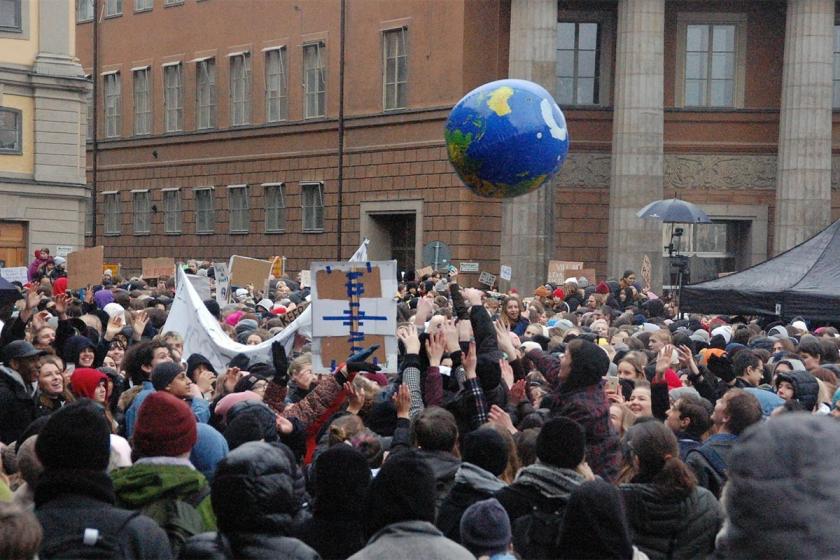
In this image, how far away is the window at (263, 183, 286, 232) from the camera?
53.0 meters

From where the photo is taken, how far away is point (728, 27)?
44.8m

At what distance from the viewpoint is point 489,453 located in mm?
7098

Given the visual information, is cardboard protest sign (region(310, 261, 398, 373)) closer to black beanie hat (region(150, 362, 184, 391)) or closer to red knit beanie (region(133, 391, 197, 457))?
black beanie hat (region(150, 362, 184, 391))

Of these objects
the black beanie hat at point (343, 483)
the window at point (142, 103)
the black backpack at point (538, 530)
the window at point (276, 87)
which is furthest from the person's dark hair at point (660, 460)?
the window at point (142, 103)

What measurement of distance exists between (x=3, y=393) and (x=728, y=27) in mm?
37598

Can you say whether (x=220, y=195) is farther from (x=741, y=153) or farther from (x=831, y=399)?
(x=831, y=399)

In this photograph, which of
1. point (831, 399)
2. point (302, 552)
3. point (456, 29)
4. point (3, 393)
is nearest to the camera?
point (302, 552)

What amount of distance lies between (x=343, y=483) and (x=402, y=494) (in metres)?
0.94

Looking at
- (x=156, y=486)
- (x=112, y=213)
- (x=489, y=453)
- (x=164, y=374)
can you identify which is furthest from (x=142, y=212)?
(x=156, y=486)

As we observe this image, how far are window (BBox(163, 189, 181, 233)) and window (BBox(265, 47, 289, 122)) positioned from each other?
22.2ft

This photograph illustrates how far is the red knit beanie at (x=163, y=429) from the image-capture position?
20.1 feet

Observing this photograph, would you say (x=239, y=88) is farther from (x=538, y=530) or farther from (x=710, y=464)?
(x=538, y=530)

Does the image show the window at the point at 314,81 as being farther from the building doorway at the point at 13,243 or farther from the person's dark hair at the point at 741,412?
the person's dark hair at the point at 741,412

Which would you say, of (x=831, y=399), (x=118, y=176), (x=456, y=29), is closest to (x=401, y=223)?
(x=456, y=29)
